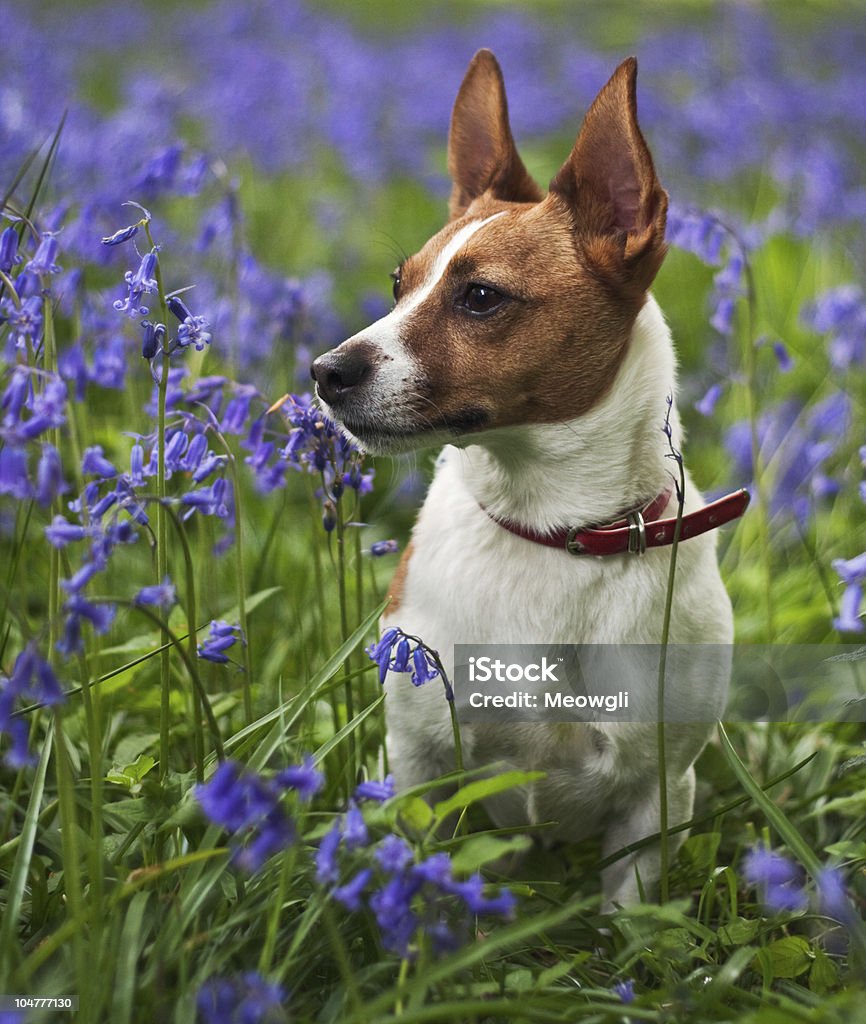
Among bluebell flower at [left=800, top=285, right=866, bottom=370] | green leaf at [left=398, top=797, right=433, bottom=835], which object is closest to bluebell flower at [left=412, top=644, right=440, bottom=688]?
green leaf at [left=398, top=797, right=433, bottom=835]

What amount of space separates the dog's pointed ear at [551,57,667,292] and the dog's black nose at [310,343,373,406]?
1.82 ft

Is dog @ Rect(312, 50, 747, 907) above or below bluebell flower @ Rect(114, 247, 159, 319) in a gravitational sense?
below

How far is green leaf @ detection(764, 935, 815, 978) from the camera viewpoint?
2.18m

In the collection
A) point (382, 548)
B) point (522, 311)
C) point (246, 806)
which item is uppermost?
point (522, 311)

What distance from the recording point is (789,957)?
220cm

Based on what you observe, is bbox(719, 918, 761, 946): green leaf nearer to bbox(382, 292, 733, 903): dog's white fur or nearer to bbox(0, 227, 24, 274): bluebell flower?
bbox(382, 292, 733, 903): dog's white fur

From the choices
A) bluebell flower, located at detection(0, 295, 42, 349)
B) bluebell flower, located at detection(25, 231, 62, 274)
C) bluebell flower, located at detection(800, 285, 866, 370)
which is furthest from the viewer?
bluebell flower, located at detection(800, 285, 866, 370)

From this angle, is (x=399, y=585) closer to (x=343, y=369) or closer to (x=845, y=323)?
(x=343, y=369)

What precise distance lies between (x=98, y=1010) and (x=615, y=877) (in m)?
1.24

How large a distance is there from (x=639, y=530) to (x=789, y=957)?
33.8 inches

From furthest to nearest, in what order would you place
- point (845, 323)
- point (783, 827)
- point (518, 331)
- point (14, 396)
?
point (845, 323) < point (518, 331) < point (783, 827) < point (14, 396)

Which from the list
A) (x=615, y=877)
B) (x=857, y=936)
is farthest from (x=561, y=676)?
(x=857, y=936)

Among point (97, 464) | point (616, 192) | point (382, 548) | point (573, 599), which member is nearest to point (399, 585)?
point (382, 548)

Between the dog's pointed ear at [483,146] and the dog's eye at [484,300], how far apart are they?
0.48 meters
